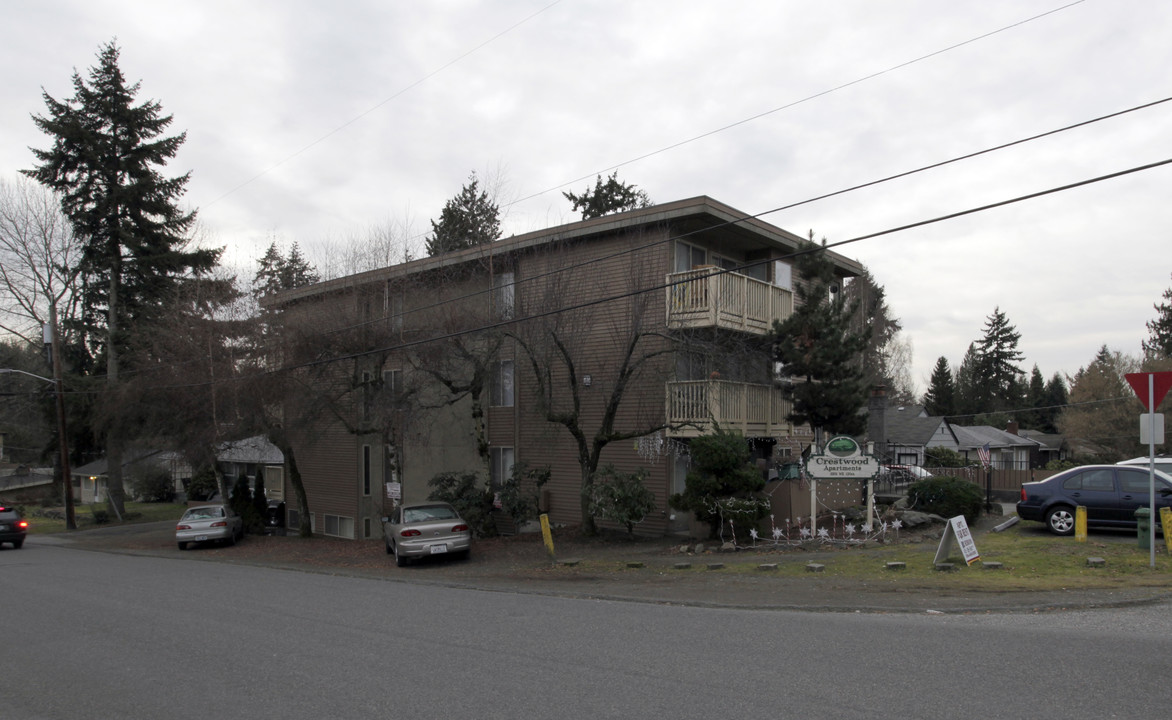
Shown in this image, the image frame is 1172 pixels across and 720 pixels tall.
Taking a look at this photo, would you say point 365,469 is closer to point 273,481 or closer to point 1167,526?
point 273,481

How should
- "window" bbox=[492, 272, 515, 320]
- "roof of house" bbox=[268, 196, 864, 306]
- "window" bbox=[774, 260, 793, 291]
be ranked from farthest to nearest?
"window" bbox=[774, 260, 793, 291]
"window" bbox=[492, 272, 515, 320]
"roof of house" bbox=[268, 196, 864, 306]

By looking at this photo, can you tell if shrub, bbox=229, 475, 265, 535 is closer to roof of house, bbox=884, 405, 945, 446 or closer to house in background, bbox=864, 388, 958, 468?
house in background, bbox=864, 388, 958, 468

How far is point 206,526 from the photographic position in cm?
2697

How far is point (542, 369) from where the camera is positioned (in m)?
20.5

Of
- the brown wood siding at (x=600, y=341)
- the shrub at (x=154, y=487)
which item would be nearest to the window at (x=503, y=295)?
the brown wood siding at (x=600, y=341)

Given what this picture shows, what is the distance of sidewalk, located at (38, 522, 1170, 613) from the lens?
10.6 m

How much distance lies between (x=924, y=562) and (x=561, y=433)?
36.1ft

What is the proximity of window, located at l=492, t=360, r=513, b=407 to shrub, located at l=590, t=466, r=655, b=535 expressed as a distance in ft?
19.2

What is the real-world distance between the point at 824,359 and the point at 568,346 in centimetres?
605

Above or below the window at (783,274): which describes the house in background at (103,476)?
below

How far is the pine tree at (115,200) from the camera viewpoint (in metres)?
39.5

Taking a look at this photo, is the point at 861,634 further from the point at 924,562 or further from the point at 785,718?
the point at 924,562

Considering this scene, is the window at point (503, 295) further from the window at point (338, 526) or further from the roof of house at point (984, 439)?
the roof of house at point (984, 439)

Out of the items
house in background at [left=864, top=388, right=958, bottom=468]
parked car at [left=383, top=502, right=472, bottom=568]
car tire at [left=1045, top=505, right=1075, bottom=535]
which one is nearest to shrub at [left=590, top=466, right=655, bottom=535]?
parked car at [left=383, top=502, right=472, bottom=568]
